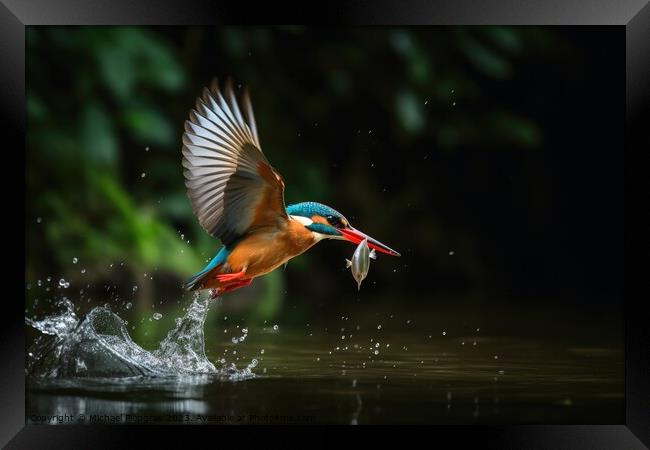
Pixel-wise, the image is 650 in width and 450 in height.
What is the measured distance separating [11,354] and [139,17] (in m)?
1.03

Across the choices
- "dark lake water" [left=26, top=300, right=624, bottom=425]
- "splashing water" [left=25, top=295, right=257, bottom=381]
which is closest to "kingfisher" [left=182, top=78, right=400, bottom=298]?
"splashing water" [left=25, top=295, right=257, bottom=381]

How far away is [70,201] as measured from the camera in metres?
6.33

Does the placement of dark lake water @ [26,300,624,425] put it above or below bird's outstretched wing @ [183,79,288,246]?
below

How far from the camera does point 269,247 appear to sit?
11.2ft

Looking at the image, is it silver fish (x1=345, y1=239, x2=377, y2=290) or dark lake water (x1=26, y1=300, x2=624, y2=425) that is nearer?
dark lake water (x1=26, y1=300, x2=624, y2=425)

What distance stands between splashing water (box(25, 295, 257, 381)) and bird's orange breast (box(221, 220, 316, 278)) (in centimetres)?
38

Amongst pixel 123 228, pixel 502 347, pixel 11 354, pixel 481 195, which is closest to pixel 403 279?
pixel 481 195

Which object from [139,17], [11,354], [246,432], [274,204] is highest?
[139,17]

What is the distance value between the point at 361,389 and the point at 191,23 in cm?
129

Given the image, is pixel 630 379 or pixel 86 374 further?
pixel 86 374

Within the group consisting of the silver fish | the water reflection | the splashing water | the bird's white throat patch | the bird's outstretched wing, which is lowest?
the water reflection

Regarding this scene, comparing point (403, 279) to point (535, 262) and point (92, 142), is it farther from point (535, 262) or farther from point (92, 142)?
point (92, 142)

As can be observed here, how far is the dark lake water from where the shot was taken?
2.97 meters

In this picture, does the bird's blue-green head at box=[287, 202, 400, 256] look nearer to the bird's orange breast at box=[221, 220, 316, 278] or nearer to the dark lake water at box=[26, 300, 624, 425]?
the bird's orange breast at box=[221, 220, 316, 278]
